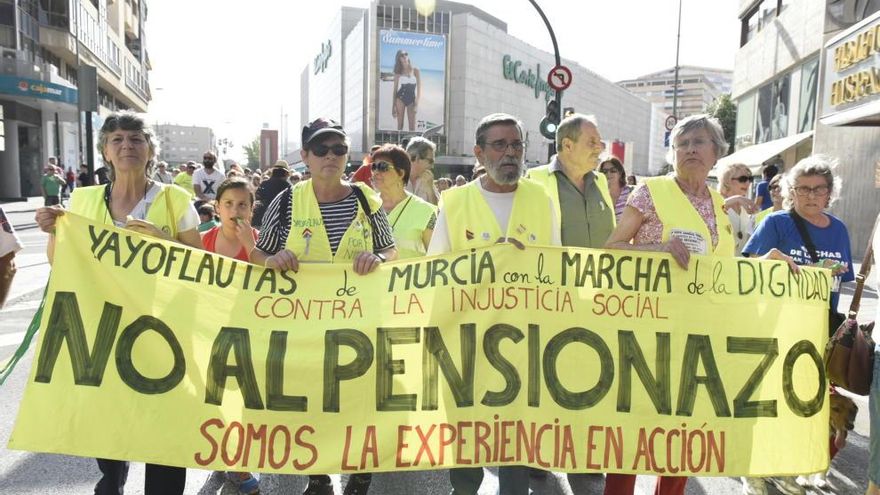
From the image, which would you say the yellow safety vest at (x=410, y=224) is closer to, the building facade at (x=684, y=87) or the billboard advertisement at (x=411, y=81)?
the billboard advertisement at (x=411, y=81)

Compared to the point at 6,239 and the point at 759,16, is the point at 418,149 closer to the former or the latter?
the point at 6,239

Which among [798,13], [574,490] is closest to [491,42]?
[798,13]

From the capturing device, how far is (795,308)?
3059 mm

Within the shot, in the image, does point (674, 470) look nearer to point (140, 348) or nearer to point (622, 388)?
point (622, 388)

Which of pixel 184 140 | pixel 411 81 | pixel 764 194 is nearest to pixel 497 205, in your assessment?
pixel 764 194

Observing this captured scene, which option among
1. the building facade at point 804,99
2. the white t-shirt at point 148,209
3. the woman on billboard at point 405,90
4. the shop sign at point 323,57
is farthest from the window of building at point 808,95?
the shop sign at point 323,57

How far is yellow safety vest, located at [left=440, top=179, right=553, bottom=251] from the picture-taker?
306cm

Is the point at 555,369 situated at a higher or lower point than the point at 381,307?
lower

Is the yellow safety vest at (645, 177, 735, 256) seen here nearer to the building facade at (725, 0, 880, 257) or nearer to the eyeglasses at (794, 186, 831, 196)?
the eyeglasses at (794, 186, 831, 196)

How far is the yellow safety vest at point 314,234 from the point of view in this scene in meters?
3.13

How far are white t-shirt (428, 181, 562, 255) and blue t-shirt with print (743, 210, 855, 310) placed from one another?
4.17 ft

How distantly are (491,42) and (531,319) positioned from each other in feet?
244

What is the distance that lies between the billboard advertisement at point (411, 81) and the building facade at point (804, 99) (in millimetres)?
44205

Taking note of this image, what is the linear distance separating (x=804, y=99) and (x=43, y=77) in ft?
100
